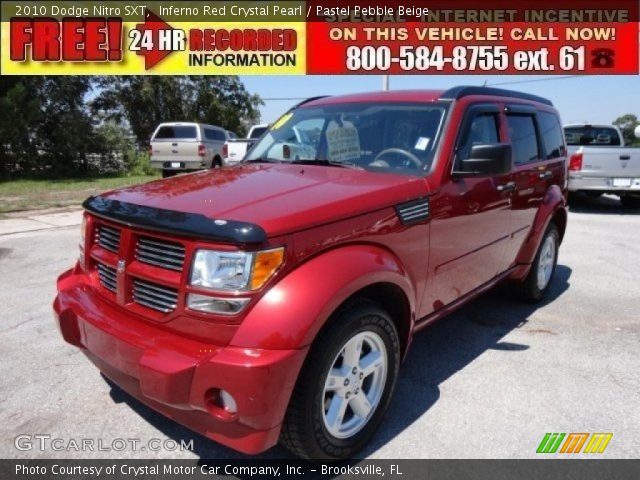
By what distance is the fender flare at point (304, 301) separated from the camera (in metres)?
2.05

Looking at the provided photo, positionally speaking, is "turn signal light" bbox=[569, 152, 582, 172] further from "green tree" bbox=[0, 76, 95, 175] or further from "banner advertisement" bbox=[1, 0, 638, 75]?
"green tree" bbox=[0, 76, 95, 175]

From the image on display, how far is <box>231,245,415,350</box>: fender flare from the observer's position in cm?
205

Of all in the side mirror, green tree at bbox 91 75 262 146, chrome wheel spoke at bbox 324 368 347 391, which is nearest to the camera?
chrome wheel spoke at bbox 324 368 347 391

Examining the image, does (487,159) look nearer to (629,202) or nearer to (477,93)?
(477,93)

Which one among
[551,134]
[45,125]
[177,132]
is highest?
[45,125]

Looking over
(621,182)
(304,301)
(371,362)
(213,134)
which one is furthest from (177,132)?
(304,301)

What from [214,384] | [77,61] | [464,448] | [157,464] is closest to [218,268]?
[214,384]

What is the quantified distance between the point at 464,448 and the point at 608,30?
14628 mm

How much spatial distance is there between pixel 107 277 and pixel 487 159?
2.21 meters

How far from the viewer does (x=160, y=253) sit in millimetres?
2275

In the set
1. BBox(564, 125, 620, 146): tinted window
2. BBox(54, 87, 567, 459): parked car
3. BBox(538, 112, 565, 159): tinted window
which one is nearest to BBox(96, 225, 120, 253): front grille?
BBox(54, 87, 567, 459): parked car

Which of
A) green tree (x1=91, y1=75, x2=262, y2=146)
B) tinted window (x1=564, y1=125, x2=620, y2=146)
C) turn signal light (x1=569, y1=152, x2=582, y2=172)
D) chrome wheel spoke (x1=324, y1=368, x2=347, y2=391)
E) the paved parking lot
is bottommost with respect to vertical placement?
the paved parking lot

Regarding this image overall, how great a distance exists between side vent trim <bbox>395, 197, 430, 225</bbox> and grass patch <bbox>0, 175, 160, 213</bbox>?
9602mm

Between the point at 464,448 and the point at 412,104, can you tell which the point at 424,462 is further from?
the point at 412,104
